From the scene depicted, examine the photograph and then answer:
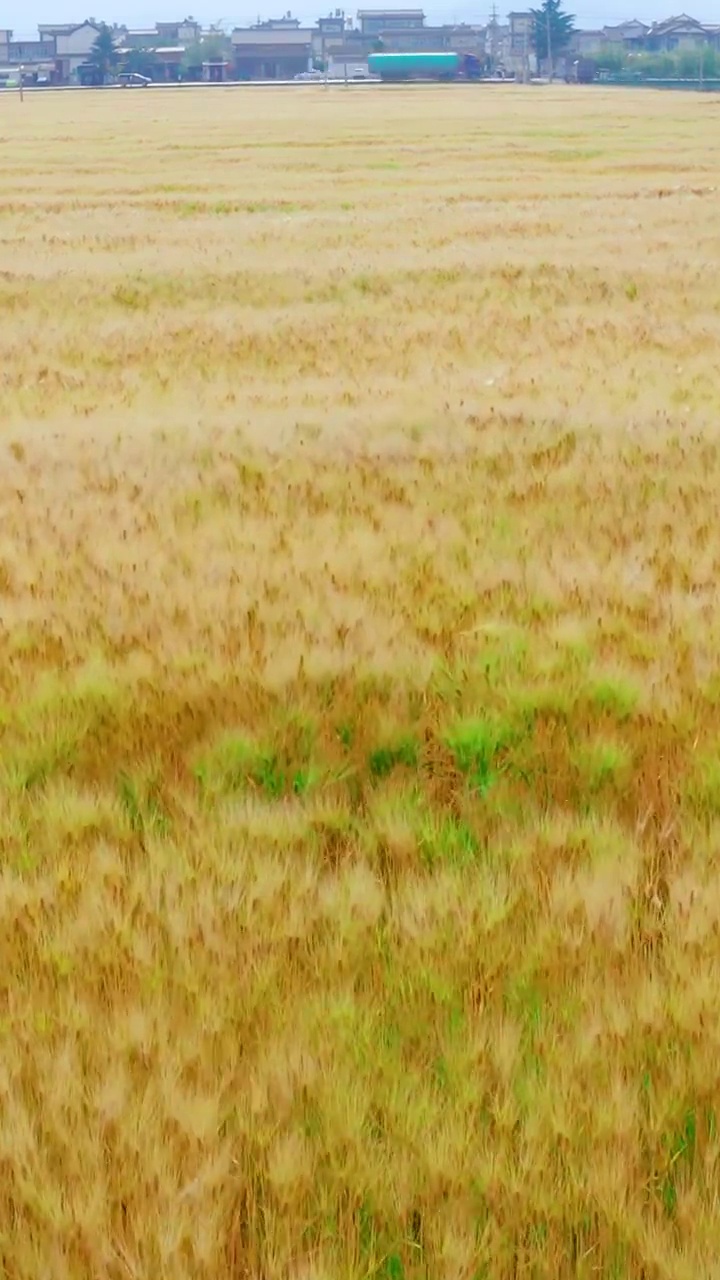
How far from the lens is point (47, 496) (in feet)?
22.9

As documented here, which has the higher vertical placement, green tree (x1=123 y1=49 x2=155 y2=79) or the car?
green tree (x1=123 y1=49 x2=155 y2=79)

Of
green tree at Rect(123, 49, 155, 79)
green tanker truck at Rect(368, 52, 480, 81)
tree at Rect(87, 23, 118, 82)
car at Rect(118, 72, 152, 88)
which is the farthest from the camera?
green tree at Rect(123, 49, 155, 79)

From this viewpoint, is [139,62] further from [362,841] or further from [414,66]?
[362,841]

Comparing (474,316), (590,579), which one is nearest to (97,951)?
(590,579)

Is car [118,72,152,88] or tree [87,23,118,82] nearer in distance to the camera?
car [118,72,152,88]

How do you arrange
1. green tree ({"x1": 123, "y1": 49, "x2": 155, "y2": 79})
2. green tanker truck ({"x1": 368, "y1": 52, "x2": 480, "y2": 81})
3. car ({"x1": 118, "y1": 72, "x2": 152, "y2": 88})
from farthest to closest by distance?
green tree ({"x1": 123, "y1": 49, "x2": 155, "y2": 79}) < green tanker truck ({"x1": 368, "y1": 52, "x2": 480, "y2": 81}) < car ({"x1": 118, "y1": 72, "x2": 152, "y2": 88})

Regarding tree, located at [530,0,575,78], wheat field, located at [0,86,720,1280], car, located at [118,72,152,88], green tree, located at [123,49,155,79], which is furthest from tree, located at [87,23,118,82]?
wheat field, located at [0,86,720,1280]

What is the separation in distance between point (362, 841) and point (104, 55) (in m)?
199

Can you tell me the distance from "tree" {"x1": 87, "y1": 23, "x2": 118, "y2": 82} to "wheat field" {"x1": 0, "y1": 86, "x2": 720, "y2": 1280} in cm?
19105

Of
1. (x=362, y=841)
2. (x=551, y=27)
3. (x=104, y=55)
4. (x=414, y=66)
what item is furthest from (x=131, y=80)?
(x=362, y=841)

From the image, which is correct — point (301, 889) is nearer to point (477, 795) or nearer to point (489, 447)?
point (477, 795)

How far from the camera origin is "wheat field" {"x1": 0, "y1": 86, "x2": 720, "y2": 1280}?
6.95 ft

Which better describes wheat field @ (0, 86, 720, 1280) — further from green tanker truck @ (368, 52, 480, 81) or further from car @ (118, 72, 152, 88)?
green tanker truck @ (368, 52, 480, 81)

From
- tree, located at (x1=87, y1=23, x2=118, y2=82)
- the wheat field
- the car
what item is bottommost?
the wheat field
